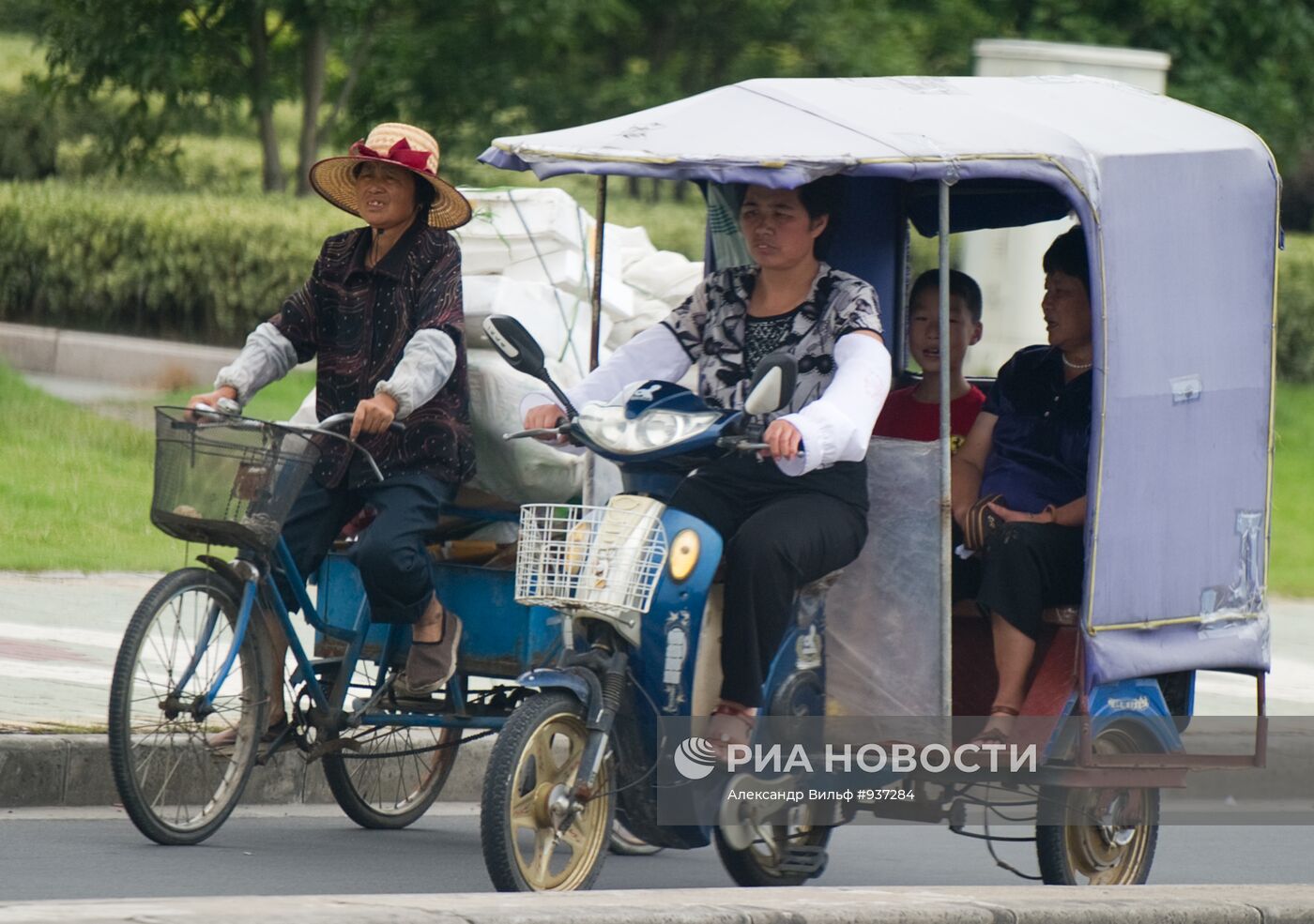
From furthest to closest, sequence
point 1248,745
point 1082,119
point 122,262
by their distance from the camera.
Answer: point 122,262, point 1248,745, point 1082,119

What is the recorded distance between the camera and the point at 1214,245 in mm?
5902

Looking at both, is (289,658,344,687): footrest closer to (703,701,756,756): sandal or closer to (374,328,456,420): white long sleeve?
(374,328,456,420): white long sleeve

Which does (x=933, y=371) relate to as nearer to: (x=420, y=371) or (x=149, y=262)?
(x=420, y=371)

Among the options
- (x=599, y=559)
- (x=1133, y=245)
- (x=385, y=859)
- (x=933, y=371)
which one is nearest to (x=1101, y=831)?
(x=933, y=371)

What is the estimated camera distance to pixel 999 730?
223 inches

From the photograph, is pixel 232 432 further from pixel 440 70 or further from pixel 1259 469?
pixel 440 70

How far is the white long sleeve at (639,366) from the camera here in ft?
19.2

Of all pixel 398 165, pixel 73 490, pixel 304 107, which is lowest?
pixel 73 490

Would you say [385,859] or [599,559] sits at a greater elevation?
[599,559]

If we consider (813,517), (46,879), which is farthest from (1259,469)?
(46,879)

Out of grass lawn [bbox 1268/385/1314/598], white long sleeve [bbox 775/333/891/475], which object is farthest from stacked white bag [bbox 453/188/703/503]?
grass lawn [bbox 1268/385/1314/598]

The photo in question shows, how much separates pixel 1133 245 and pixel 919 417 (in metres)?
0.95

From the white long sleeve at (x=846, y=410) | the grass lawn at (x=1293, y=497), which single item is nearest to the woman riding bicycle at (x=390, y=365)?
the white long sleeve at (x=846, y=410)

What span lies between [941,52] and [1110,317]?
56.0ft
